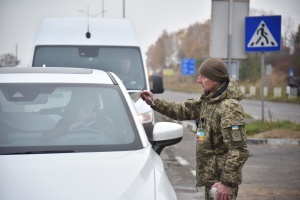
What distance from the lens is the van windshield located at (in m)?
9.97

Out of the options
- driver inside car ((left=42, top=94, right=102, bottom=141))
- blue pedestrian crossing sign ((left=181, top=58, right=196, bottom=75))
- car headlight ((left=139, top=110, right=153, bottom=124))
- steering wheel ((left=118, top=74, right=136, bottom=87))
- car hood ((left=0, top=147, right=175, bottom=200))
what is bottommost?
blue pedestrian crossing sign ((left=181, top=58, right=196, bottom=75))

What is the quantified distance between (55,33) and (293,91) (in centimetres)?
3322

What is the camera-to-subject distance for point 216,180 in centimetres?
456

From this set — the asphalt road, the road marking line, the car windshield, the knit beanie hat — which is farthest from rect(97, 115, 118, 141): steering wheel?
the road marking line

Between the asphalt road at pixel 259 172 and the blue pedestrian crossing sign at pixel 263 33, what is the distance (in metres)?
2.65

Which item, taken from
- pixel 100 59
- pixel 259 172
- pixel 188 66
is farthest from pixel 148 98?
pixel 188 66

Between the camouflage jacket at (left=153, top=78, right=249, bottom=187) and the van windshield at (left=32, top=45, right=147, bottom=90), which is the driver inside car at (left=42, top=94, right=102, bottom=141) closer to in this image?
the camouflage jacket at (left=153, top=78, right=249, bottom=187)

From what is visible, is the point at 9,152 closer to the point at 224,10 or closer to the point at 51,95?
the point at 51,95

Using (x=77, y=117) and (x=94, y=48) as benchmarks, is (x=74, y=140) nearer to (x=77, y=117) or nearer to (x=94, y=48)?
(x=77, y=117)

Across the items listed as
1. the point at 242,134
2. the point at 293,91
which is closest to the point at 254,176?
the point at 242,134

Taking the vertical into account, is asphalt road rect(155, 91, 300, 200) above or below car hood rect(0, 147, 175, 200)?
below

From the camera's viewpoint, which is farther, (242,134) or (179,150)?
(179,150)

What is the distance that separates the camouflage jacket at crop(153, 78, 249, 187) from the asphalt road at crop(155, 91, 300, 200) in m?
2.71

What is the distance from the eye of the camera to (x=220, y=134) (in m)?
4.45
